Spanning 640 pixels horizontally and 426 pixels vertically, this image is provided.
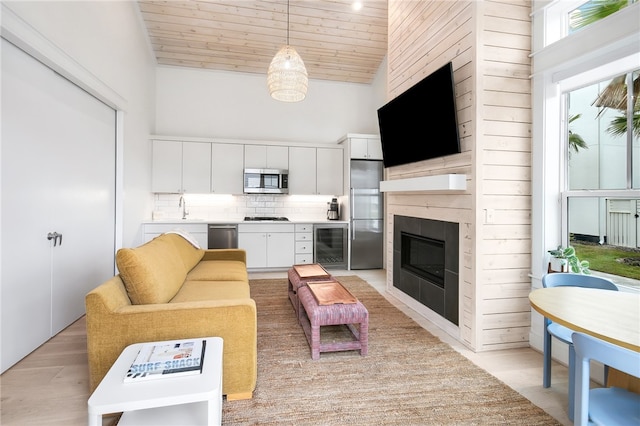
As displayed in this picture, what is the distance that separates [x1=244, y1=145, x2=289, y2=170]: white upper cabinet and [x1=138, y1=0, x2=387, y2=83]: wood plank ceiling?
1.51m

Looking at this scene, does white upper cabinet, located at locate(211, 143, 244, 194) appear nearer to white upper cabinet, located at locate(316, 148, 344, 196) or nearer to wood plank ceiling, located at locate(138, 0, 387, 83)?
white upper cabinet, located at locate(316, 148, 344, 196)

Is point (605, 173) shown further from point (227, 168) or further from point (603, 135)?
point (227, 168)

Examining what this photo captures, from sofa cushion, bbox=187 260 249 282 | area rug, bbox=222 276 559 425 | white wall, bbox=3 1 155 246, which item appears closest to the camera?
area rug, bbox=222 276 559 425

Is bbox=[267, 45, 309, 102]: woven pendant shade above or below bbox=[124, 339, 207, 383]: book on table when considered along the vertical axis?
above

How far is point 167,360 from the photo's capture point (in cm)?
153

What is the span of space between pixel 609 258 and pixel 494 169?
101 centimetres

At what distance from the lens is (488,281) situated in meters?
2.64

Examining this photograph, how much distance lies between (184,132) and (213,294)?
4161mm

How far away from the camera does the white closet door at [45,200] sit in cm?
235

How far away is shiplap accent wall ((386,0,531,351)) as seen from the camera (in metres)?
2.61

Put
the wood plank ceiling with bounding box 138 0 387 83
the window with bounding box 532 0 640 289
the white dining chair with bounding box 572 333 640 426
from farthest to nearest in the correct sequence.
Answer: the wood plank ceiling with bounding box 138 0 387 83 → the window with bounding box 532 0 640 289 → the white dining chair with bounding box 572 333 640 426

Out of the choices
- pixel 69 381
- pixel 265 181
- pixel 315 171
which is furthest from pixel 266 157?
pixel 69 381

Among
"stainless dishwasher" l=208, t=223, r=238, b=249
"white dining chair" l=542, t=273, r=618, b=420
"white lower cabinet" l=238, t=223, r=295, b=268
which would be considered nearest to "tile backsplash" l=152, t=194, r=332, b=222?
"stainless dishwasher" l=208, t=223, r=238, b=249

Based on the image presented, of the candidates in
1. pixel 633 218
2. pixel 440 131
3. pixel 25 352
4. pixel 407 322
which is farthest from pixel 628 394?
pixel 25 352
